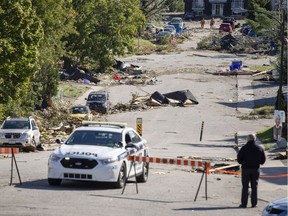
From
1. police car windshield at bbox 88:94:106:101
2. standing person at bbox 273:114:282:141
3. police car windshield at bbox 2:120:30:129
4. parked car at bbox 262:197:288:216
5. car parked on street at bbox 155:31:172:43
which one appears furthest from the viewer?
car parked on street at bbox 155:31:172:43

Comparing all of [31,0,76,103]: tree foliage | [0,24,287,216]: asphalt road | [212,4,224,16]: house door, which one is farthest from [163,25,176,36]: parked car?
[0,24,287,216]: asphalt road

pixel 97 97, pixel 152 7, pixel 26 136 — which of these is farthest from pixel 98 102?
pixel 152 7

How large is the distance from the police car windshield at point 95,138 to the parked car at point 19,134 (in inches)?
609

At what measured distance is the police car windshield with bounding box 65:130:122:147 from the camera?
2189 centimetres

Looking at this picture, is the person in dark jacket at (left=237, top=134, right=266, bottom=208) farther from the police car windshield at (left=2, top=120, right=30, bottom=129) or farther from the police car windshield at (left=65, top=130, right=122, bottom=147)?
the police car windshield at (left=2, top=120, right=30, bottom=129)

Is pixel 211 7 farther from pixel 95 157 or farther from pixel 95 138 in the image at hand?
pixel 95 157

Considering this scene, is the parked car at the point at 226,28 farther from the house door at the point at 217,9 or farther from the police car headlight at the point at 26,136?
the police car headlight at the point at 26,136

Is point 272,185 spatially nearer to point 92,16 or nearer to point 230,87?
point 230,87

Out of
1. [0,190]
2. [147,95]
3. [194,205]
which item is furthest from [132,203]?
[147,95]

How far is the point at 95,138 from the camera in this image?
72.4 ft

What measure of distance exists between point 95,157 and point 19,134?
1752 cm

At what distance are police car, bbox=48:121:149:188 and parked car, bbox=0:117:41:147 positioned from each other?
605 inches

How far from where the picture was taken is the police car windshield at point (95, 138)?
2189 cm

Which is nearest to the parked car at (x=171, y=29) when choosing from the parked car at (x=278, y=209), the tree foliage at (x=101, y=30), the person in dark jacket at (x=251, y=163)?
the tree foliage at (x=101, y=30)
